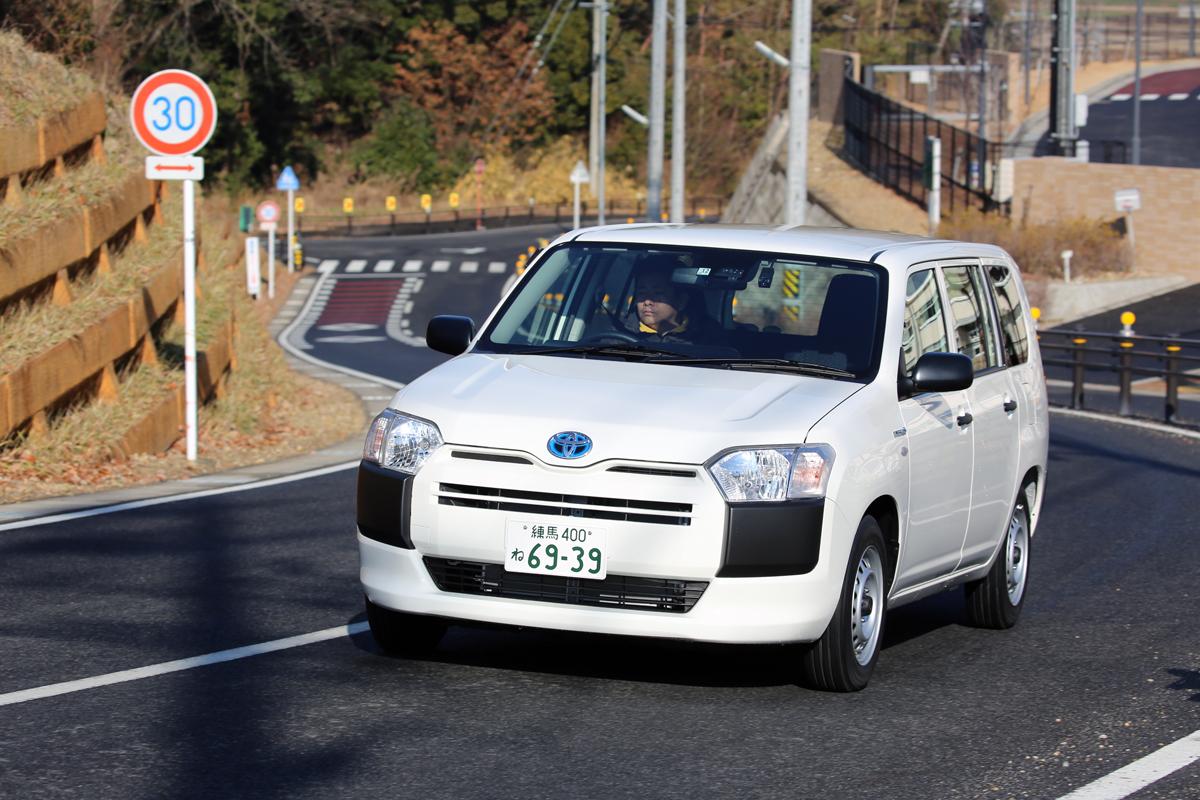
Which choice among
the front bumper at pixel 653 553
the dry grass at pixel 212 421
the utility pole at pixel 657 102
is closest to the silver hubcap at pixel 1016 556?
the front bumper at pixel 653 553

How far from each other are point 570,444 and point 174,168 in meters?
9.79

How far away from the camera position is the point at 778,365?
26.4 ft

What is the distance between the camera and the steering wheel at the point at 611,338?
8.32 metres

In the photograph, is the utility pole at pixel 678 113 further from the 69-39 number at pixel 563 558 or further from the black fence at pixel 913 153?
the 69-39 number at pixel 563 558

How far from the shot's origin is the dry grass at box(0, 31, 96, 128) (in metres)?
19.0

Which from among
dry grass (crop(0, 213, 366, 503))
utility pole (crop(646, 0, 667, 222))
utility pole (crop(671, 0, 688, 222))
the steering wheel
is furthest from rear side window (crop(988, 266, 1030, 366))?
utility pole (crop(646, 0, 667, 222))

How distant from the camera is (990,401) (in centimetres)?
918

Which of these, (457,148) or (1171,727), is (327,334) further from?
(457,148)

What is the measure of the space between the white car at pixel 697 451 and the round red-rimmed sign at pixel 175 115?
26.0 ft

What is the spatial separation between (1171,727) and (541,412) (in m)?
2.62

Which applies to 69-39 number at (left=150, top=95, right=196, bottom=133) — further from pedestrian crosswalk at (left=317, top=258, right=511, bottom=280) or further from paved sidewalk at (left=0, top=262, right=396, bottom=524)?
pedestrian crosswalk at (left=317, top=258, right=511, bottom=280)

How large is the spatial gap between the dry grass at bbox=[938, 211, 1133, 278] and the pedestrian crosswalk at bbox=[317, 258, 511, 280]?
68.6ft

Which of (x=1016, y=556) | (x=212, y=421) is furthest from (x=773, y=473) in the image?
(x=212, y=421)

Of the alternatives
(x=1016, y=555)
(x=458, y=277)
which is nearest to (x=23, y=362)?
(x=1016, y=555)
